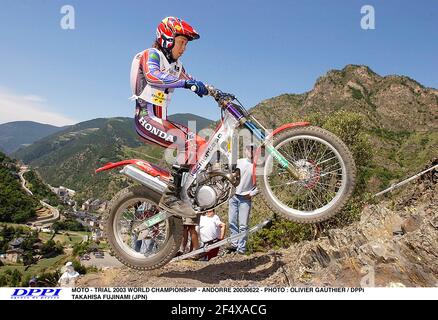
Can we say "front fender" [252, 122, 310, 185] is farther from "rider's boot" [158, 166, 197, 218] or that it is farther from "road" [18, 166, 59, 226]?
"road" [18, 166, 59, 226]

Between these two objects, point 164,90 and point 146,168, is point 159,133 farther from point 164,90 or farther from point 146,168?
point 146,168

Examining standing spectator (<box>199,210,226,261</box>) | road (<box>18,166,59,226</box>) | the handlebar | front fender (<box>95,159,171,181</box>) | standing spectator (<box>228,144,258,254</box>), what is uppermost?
the handlebar

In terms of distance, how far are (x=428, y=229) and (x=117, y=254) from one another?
5835 millimetres

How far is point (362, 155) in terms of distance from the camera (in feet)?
75.8

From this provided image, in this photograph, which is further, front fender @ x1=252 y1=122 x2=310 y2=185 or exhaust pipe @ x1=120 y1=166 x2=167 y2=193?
exhaust pipe @ x1=120 y1=166 x2=167 y2=193

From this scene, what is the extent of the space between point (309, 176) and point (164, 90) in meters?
3.10

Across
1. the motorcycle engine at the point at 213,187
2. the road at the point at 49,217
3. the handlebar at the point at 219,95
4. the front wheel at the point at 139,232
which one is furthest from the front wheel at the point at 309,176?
the road at the point at 49,217

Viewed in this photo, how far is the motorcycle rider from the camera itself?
6191 millimetres

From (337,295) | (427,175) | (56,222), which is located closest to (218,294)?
(337,295)

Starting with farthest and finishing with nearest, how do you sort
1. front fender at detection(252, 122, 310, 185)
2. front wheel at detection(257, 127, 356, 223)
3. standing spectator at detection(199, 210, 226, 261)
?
standing spectator at detection(199, 210, 226, 261)
front fender at detection(252, 122, 310, 185)
front wheel at detection(257, 127, 356, 223)

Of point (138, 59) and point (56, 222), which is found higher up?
point (138, 59)

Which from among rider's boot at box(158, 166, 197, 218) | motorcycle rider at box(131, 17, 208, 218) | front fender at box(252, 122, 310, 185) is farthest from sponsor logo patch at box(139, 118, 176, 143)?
front fender at box(252, 122, 310, 185)

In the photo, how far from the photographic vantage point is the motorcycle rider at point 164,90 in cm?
619
